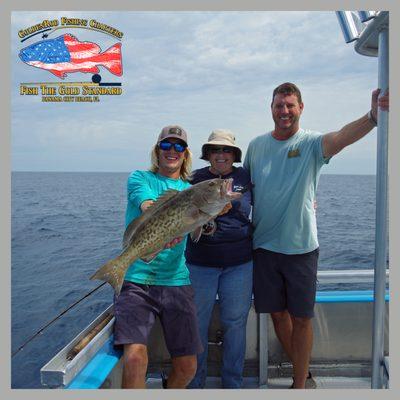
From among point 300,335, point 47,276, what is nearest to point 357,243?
point 47,276

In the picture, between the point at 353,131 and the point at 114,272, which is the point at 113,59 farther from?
the point at 353,131

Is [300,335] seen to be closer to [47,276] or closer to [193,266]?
[193,266]

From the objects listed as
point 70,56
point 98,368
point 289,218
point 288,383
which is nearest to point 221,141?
point 289,218

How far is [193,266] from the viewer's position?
13.0ft

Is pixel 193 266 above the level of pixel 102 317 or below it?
above

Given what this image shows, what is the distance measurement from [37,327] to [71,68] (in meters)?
5.93

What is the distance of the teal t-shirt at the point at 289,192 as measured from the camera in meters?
3.76

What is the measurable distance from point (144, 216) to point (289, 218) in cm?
140

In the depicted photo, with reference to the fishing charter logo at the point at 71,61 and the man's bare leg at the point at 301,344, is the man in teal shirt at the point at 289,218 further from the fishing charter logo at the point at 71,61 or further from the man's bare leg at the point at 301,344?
the fishing charter logo at the point at 71,61

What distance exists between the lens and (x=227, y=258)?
3840mm

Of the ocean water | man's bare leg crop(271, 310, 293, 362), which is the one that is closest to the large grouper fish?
man's bare leg crop(271, 310, 293, 362)

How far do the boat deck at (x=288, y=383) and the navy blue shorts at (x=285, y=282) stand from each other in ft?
3.44

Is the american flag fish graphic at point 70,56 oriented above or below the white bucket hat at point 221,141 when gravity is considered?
above

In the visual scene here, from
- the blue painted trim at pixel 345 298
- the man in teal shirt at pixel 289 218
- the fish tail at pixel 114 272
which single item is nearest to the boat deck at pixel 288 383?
the man in teal shirt at pixel 289 218
